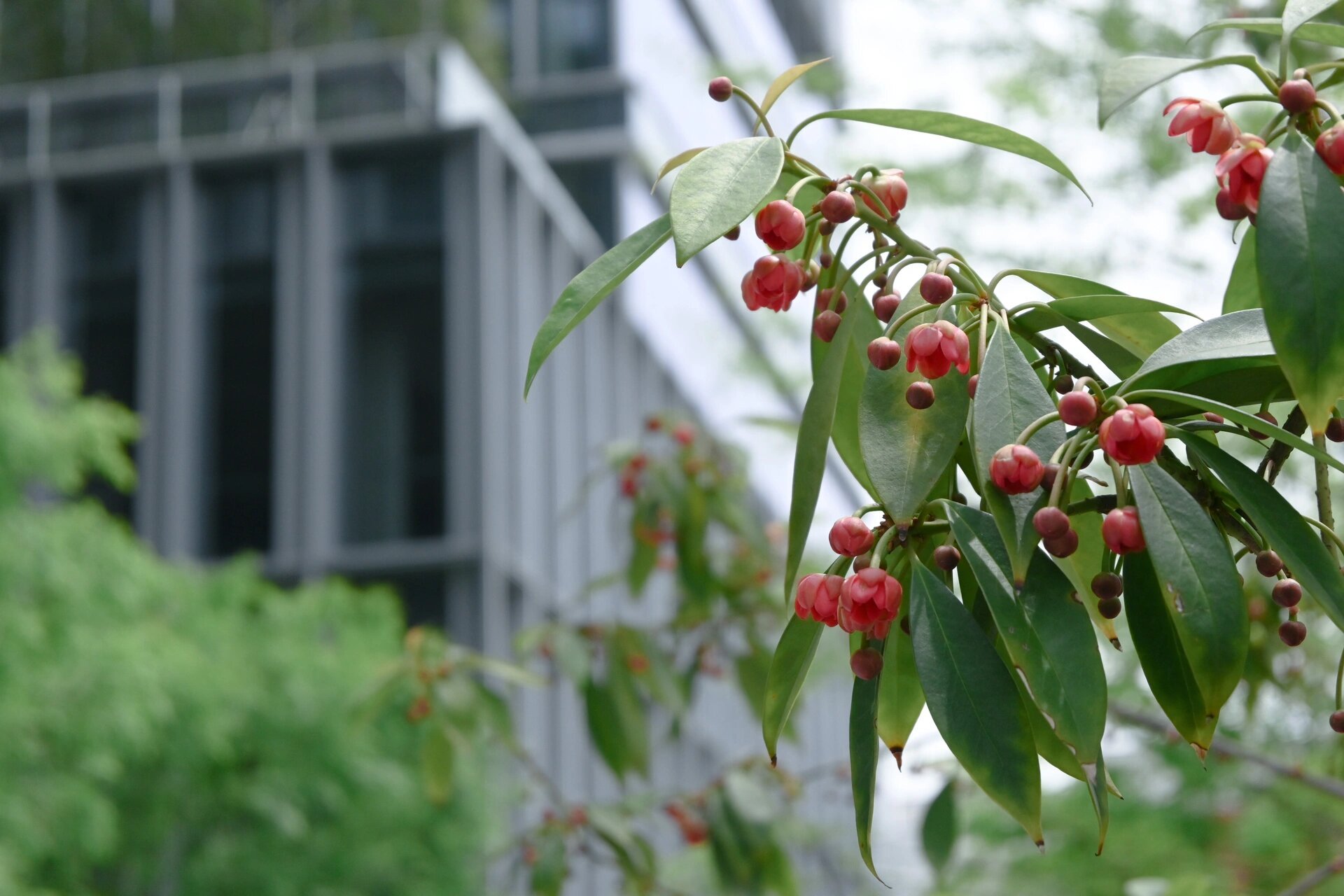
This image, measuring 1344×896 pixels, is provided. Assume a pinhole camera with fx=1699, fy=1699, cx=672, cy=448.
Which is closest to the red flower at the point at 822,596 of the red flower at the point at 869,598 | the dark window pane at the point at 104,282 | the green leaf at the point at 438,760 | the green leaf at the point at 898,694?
the red flower at the point at 869,598

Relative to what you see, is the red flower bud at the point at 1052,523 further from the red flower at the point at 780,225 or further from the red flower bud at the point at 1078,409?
the red flower at the point at 780,225

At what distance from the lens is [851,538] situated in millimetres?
999

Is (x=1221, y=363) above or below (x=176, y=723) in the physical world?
above

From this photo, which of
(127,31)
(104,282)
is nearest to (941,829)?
(104,282)

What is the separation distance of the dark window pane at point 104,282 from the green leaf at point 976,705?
1108 centimetres

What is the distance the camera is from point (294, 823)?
26.1 feet

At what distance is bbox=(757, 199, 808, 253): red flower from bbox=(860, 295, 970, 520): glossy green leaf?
9cm

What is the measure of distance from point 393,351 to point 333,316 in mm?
462

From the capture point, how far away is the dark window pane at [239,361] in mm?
10820

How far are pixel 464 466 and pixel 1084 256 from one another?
4464 mm

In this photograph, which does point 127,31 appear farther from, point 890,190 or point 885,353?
point 885,353

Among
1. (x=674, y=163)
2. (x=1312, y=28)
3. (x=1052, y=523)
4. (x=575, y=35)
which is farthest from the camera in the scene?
(x=575, y=35)

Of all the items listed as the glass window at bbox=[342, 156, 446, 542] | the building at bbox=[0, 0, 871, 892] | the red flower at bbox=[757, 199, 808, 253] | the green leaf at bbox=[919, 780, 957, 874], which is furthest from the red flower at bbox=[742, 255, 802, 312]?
the glass window at bbox=[342, 156, 446, 542]

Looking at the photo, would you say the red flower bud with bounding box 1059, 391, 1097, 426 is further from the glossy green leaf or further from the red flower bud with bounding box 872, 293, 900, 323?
the red flower bud with bounding box 872, 293, 900, 323
